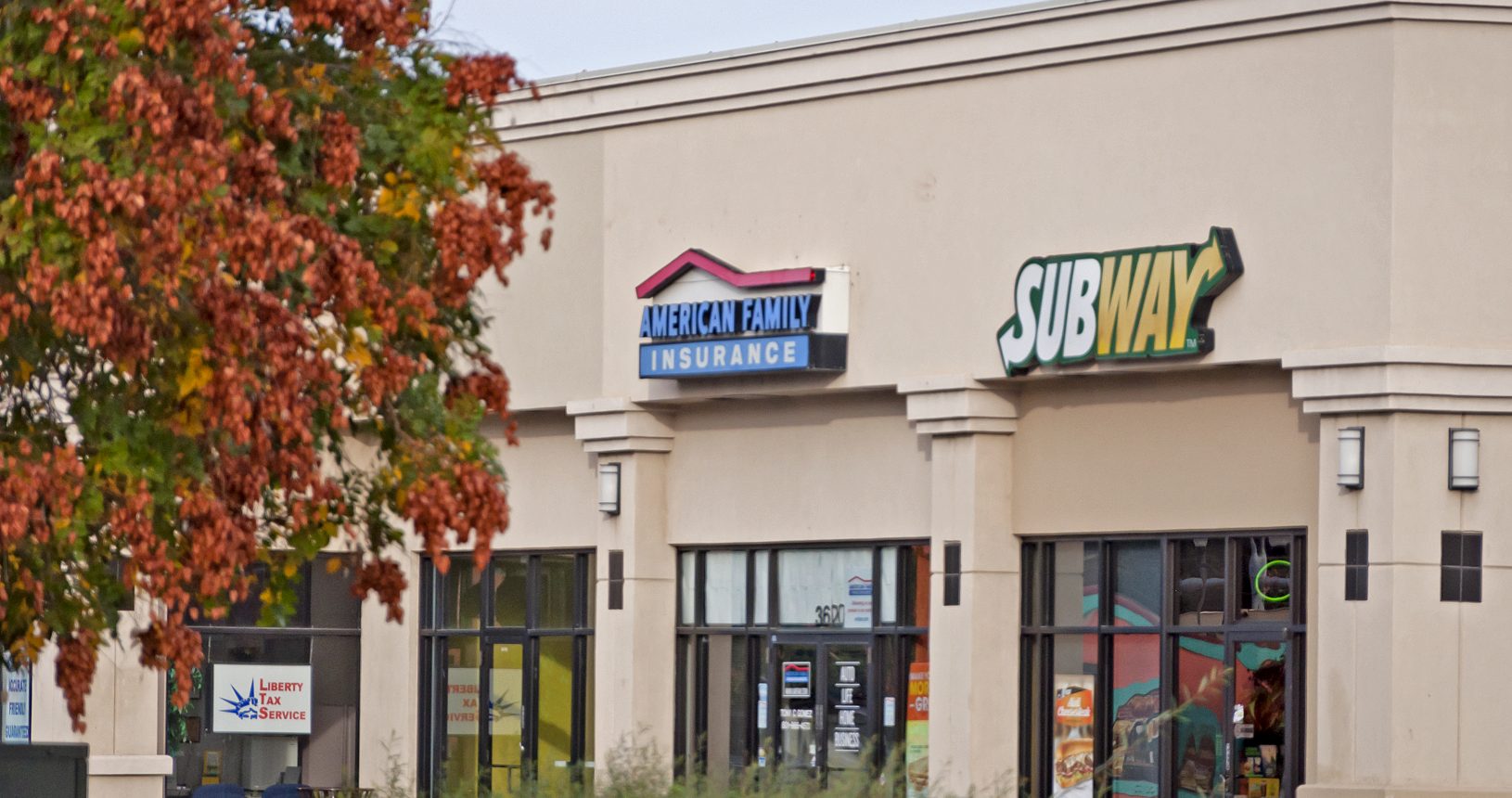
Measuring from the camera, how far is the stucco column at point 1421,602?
2161 centimetres

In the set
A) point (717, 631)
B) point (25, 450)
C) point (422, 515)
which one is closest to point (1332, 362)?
point (717, 631)

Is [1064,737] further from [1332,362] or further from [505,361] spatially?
[505,361]

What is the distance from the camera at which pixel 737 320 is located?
27172 mm

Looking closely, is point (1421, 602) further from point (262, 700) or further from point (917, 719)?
point (262, 700)

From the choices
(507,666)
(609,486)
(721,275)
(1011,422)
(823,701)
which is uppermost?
(721,275)

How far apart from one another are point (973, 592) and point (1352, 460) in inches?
189

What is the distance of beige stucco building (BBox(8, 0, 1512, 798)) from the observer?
21.9 metres

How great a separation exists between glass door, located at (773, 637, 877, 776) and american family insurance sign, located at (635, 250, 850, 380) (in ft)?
10.9

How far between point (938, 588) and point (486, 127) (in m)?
12.9

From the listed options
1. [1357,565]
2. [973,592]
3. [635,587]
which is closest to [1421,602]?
[1357,565]

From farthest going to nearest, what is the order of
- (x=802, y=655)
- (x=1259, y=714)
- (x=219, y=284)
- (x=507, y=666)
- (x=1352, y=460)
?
(x=507, y=666) → (x=802, y=655) → (x=1259, y=714) → (x=1352, y=460) → (x=219, y=284)

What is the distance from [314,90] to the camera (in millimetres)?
13102

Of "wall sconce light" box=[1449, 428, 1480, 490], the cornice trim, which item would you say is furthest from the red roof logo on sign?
"wall sconce light" box=[1449, 428, 1480, 490]

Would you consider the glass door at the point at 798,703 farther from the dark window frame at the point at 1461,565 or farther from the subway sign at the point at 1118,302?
the dark window frame at the point at 1461,565
